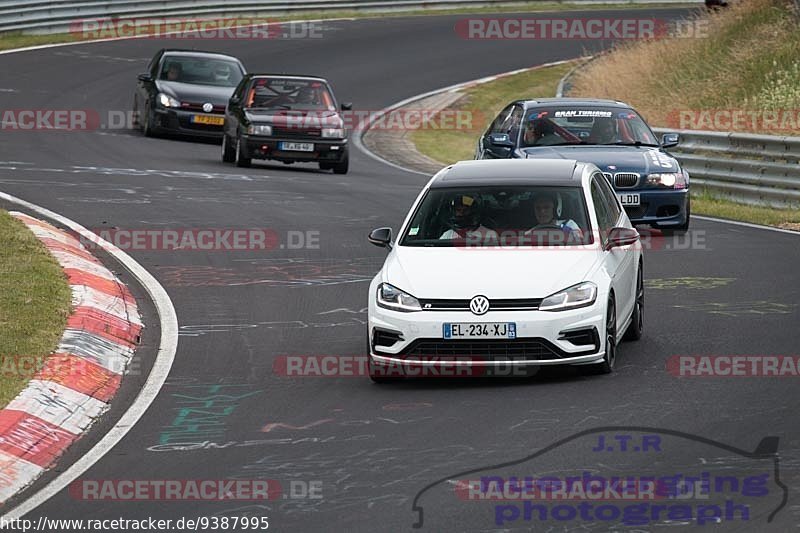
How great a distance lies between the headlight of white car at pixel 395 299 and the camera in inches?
405

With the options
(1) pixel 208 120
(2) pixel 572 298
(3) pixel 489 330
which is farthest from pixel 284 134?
→ (3) pixel 489 330

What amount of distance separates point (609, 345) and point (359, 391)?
1696mm

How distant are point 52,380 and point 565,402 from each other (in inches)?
130

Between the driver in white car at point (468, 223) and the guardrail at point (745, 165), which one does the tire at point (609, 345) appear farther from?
the guardrail at point (745, 165)

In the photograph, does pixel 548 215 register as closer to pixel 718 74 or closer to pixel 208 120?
pixel 208 120

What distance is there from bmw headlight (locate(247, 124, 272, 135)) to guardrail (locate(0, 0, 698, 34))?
18.7m

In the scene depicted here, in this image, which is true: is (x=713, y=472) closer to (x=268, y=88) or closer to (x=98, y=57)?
(x=268, y=88)

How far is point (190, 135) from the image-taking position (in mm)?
29750

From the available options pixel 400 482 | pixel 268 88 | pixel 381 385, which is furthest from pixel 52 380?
pixel 268 88

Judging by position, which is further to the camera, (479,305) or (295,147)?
(295,147)

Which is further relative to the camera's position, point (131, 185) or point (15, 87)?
point (15, 87)

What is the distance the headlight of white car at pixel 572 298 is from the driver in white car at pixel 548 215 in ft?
2.81

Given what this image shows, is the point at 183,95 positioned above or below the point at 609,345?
below

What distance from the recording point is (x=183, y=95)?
29.5m
